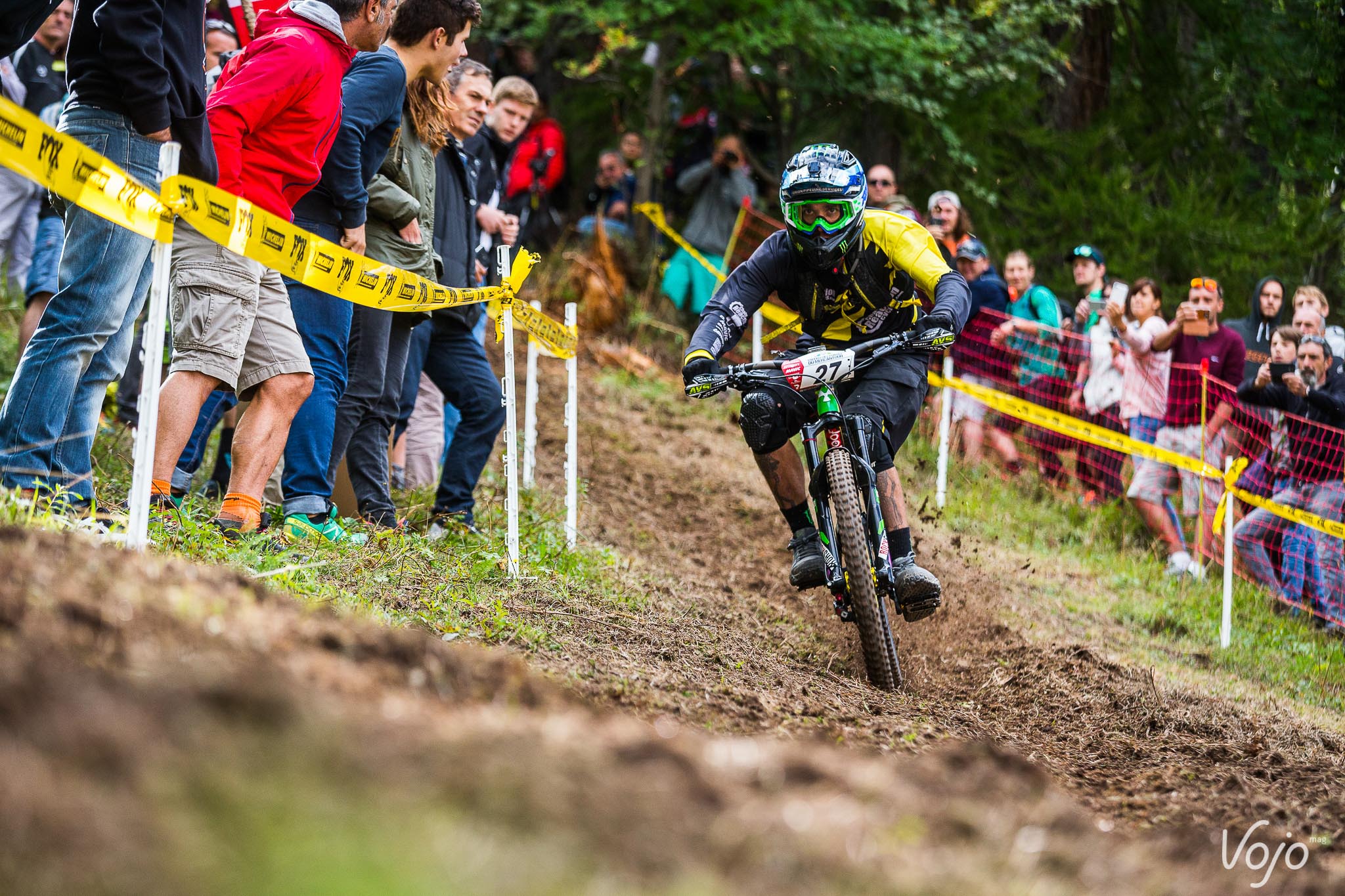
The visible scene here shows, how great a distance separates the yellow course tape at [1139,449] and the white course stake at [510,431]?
4.88 metres

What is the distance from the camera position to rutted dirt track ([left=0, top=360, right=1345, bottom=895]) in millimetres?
1906

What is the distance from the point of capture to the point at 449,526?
250 inches

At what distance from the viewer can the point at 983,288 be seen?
Answer: 1067cm

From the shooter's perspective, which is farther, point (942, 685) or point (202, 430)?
point (202, 430)

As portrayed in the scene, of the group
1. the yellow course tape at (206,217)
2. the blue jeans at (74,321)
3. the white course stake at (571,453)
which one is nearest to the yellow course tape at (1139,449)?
the white course stake at (571,453)

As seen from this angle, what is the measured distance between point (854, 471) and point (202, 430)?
326 centimetres

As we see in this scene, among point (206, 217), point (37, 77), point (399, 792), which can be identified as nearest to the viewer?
point (399, 792)

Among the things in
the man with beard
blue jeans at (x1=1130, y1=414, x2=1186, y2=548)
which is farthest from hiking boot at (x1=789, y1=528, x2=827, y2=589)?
blue jeans at (x1=1130, y1=414, x2=1186, y2=548)

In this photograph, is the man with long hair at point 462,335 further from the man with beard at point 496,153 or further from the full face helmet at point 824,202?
the full face helmet at point 824,202

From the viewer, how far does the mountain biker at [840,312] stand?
18.7ft

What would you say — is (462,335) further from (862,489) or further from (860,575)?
(860,575)

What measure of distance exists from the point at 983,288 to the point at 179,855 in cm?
967

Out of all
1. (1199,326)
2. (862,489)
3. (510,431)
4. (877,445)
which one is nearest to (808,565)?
(862,489)

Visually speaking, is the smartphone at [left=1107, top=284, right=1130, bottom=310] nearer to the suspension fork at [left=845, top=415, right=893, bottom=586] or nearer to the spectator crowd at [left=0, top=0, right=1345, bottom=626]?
the spectator crowd at [left=0, top=0, right=1345, bottom=626]
